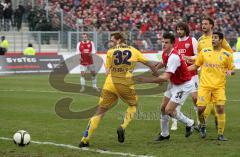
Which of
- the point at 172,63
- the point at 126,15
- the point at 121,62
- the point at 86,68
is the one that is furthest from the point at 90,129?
the point at 126,15

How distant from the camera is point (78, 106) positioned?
18.5 m

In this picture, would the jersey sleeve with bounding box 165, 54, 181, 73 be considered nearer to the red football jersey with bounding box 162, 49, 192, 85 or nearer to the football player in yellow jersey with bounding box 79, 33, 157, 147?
the red football jersey with bounding box 162, 49, 192, 85

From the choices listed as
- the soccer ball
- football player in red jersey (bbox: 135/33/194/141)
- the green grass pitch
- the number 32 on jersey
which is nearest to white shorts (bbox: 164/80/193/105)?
football player in red jersey (bbox: 135/33/194/141)

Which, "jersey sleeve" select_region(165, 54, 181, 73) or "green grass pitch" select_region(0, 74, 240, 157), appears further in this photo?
"jersey sleeve" select_region(165, 54, 181, 73)

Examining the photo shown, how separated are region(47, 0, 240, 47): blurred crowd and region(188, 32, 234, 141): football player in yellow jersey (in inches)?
1177

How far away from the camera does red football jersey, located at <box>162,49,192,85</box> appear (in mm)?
11430

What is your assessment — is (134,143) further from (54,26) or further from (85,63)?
(54,26)

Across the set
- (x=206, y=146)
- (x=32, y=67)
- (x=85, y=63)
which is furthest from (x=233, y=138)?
(x=32, y=67)

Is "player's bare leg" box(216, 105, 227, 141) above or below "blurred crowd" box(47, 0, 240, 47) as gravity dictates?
below

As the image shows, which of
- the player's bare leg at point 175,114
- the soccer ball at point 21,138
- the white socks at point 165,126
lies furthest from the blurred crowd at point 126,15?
the soccer ball at point 21,138

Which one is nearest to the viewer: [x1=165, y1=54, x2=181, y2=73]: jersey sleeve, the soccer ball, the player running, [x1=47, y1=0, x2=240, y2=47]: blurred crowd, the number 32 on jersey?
the soccer ball

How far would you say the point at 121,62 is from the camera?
37.1 ft

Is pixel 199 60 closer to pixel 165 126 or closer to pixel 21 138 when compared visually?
pixel 165 126

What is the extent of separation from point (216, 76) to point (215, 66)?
0.20m
